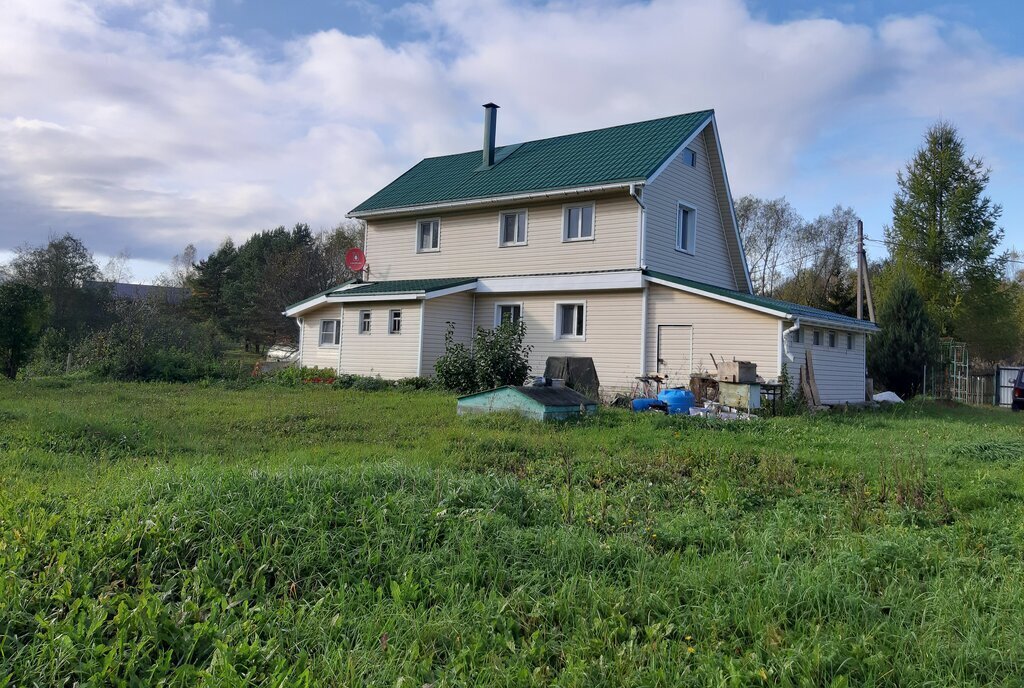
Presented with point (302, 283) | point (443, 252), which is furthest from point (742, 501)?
point (302, 283)

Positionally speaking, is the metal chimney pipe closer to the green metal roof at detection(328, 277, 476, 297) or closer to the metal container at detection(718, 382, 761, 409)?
the green metal roof at detection(328, 277, 476, 297)

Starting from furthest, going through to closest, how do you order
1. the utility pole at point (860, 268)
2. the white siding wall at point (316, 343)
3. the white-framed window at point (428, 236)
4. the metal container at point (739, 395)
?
the utility pole at point (860, 268), the white siding wall at point (316, 343), the white-framed window at point (428, 236), the metal container at point (739, 395)

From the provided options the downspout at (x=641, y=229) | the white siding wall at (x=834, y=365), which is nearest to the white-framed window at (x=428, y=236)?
the downspout at (x=641, y=229)

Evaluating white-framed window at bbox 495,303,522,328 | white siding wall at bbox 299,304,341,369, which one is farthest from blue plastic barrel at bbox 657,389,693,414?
white siding wall at bbox 299,304,341,369

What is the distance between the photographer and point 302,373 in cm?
2177

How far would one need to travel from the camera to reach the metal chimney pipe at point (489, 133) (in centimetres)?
2305

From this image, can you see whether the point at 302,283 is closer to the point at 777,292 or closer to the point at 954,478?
the point at 777,292

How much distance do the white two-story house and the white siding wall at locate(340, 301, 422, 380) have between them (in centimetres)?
5

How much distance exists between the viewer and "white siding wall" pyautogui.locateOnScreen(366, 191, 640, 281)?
59.9 feet

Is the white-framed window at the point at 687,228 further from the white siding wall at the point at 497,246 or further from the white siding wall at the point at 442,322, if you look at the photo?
the white siding wall at the point at 442,322

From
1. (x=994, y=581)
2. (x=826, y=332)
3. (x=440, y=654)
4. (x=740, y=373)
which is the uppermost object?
(x=826, y=332)

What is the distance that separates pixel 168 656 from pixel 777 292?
46930 millimetres

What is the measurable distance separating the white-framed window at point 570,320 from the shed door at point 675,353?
238 cm

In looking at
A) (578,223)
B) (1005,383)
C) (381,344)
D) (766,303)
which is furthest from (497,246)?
(1005,383)
